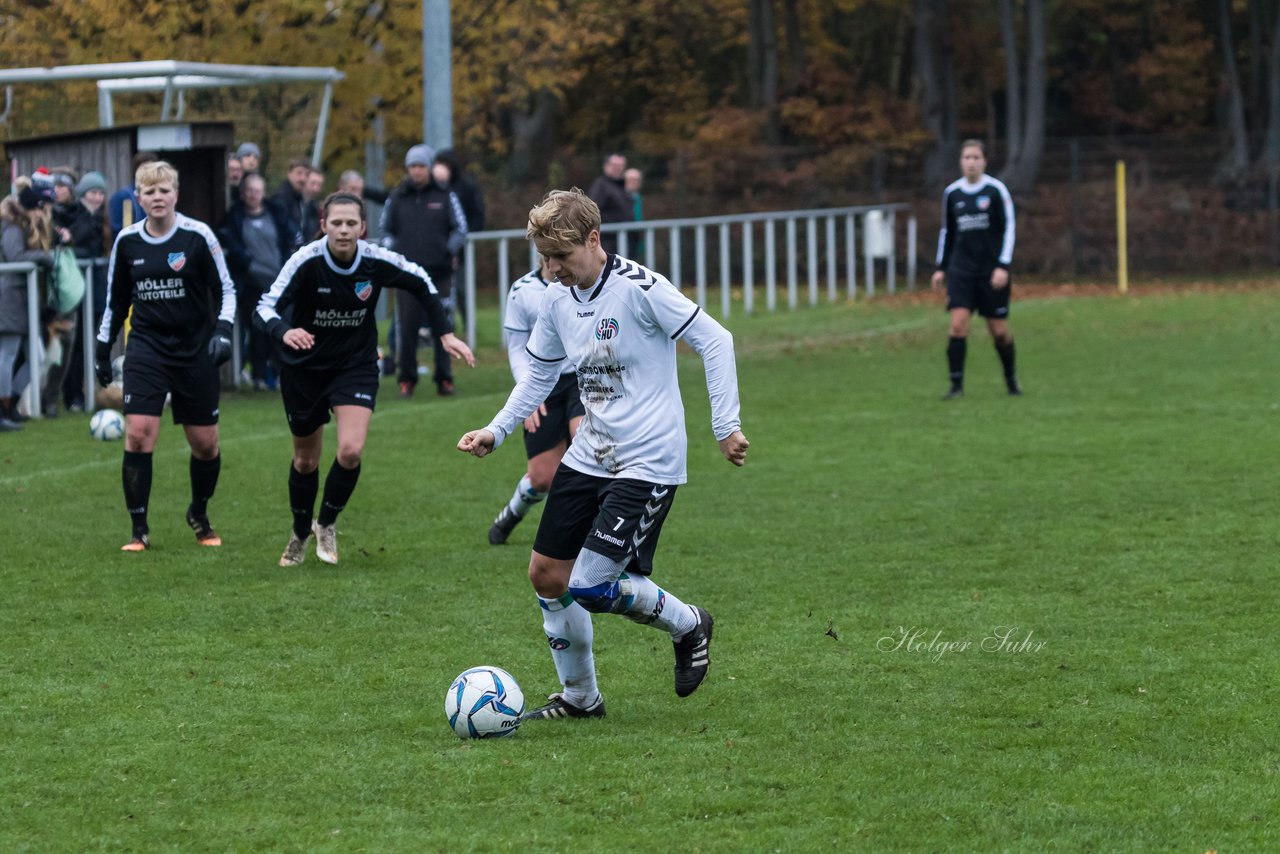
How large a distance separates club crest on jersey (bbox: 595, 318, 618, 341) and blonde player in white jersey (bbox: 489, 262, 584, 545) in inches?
107

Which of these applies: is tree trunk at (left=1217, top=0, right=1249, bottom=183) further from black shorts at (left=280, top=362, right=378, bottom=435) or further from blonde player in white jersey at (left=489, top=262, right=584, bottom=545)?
black shorts at (left=280, top=362, right=378, bottom=435)

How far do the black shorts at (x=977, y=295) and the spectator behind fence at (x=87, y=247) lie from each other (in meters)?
6.88

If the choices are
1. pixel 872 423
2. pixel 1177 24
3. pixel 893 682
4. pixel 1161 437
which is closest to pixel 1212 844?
pixel 893 682

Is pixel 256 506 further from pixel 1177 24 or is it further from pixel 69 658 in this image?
pixel 1177 24

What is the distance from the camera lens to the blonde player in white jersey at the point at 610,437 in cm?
575

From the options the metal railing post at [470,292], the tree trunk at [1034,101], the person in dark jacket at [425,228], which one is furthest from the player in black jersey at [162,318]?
the tree trunk at [1034,101]

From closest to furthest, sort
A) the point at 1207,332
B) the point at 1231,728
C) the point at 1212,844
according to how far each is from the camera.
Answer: the point at 1212,844 < the point at 1231,728 < the point at 1207,332

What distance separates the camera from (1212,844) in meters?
4.64

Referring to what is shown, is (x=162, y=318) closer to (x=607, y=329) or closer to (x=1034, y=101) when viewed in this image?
(x=607, y=329)

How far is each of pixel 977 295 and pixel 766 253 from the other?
12347mm

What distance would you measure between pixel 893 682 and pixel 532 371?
5.40 ft

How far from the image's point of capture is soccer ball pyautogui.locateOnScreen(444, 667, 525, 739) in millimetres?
5691

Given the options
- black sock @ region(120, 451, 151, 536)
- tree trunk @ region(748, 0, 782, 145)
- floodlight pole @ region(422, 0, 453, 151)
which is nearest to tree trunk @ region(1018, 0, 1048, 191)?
tree trunk @ region(748, 0, 782, 145)

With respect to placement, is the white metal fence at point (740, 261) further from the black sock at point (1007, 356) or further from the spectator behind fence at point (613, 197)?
the black sock at point (1007, 356)
